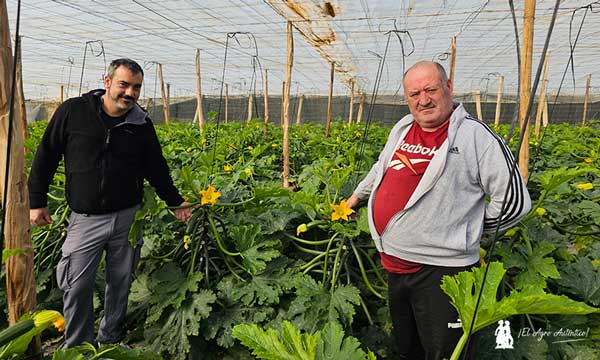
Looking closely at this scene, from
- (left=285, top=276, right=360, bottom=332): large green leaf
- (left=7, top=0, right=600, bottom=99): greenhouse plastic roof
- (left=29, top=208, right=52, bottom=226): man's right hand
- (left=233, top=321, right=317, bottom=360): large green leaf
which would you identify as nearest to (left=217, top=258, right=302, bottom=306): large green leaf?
(left=285, top=276, right=360, bottom=332): large green leaf

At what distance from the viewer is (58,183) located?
3.46m

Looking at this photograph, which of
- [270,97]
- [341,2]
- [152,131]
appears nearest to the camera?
[152,131]

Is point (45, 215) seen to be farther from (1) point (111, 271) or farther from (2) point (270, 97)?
(2) point (270, 97)

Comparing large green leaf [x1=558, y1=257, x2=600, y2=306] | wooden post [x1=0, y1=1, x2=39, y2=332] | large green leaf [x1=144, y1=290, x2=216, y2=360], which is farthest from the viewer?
large green leaf [x1=144, y1=290, x2=216, y2=360]

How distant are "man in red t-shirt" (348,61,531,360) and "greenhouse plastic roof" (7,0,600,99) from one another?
6.14 feet

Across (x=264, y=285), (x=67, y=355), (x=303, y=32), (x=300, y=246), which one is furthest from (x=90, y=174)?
(x=303, y=32)

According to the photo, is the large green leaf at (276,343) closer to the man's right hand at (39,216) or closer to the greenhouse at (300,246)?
the greenhouse at (300,246)

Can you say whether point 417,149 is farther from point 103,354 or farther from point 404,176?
point 103,354

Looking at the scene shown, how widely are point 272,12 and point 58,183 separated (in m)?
4.53

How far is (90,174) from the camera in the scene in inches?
96.0

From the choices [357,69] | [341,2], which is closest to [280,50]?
[357,69]

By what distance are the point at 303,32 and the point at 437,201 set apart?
21.1 ft

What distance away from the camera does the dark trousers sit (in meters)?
1.79

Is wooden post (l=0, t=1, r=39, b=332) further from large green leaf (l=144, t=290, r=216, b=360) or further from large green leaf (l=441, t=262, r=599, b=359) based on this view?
large green leaf (l=441, t=262, r=599, b=359)
